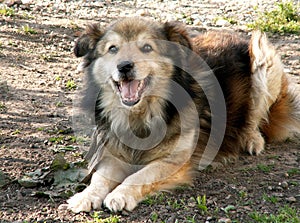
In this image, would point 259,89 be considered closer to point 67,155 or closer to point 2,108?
point 67,155

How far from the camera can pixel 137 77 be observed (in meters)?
4.98

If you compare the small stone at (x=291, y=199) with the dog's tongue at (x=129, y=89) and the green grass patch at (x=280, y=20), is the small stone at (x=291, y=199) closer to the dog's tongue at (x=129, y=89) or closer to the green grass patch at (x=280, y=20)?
the dog's tongue at (x=129, y=89)

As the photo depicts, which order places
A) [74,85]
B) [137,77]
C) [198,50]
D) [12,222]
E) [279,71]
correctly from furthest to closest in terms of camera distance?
[74,85] < [279,71] < [198,50] < [137,77] < [12,222]

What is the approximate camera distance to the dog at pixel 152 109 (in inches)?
196

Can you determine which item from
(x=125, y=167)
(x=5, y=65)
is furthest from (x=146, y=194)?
(x=5, y=65)

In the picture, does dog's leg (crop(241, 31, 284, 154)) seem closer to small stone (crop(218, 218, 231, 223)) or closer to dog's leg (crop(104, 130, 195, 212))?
dog's leg (crop(104, 130, 195, 212))

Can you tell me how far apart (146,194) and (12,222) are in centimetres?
116

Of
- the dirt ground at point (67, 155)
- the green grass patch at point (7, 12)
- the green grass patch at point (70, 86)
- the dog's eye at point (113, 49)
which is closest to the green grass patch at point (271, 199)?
the dirt ground at point (67, 155)

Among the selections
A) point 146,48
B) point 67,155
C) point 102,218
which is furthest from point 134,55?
point 102,218

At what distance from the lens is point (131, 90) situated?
5.11 meters

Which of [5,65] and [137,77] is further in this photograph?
[5,65]

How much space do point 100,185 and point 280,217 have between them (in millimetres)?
1575

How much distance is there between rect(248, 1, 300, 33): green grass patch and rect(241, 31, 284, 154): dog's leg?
3.24 m

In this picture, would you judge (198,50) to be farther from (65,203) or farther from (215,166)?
(65,203)
